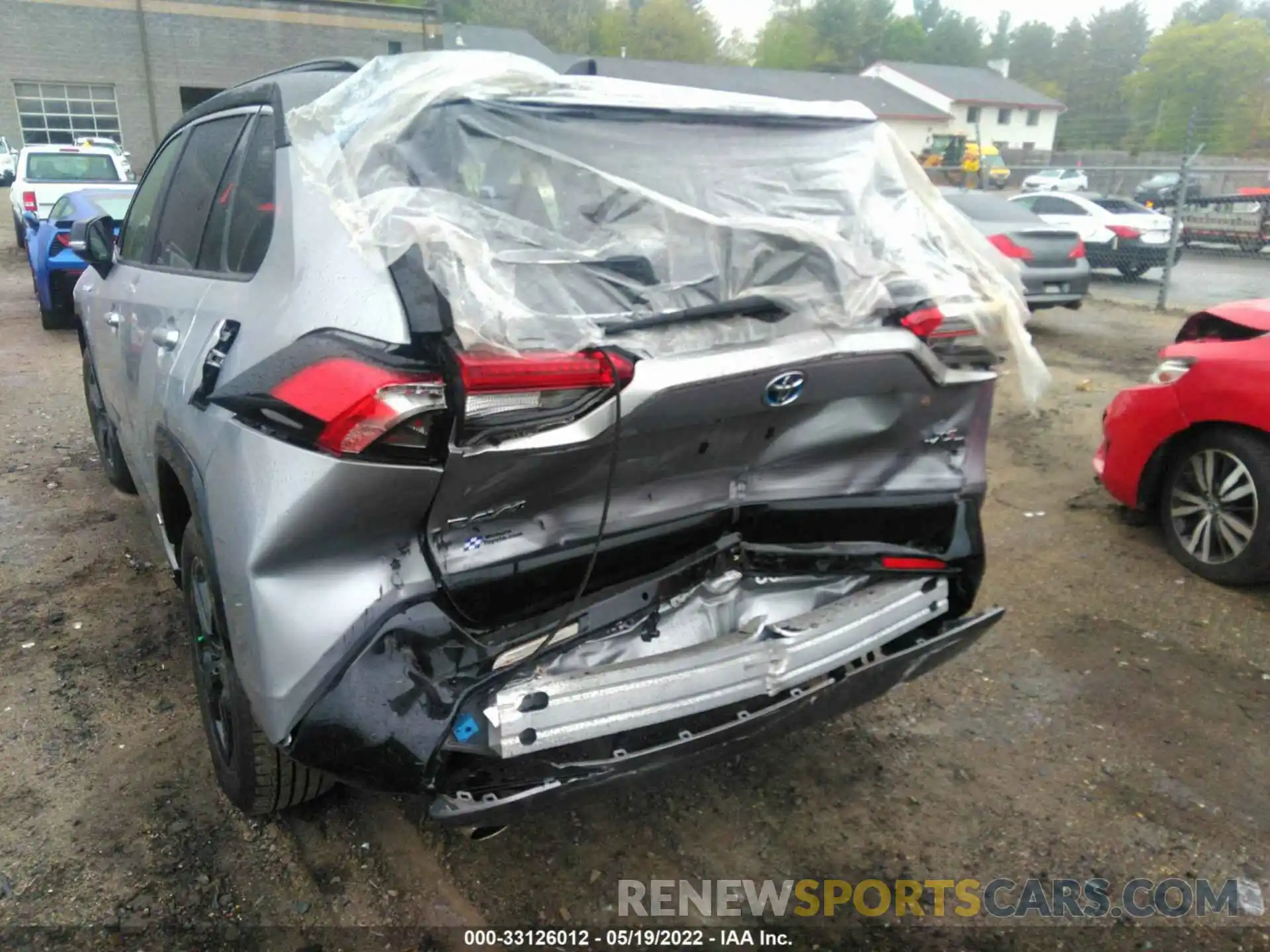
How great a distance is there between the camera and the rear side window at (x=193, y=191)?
3.03 m

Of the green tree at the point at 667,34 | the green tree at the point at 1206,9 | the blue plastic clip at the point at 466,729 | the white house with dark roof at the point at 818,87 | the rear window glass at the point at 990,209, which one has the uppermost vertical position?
the green tree at the point at 1206,9

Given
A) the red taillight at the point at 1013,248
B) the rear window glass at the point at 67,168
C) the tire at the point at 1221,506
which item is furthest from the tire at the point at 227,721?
the rear window glass at the point at 67,168

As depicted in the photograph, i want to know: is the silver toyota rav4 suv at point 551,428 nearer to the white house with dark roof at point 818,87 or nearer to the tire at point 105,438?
the tire at point 105,438

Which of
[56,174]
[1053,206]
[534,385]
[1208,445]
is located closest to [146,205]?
[534,385]

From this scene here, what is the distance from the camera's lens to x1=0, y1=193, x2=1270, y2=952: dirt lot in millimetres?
2412

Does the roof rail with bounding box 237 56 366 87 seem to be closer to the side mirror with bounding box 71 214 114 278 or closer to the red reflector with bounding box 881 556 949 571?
the side mirror with bounding box 71 214 114 278

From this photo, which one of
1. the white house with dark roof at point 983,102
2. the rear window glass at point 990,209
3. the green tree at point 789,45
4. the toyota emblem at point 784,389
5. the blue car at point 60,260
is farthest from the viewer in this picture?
the green tree at point 789,45

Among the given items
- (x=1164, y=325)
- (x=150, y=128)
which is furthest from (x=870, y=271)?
(x=150, y=128)

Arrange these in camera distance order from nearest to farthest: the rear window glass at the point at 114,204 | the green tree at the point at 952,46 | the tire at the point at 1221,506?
the tire at the point at 1221,506 → the rear window glass at the point at 114,204 → the green tree at the point at 952,46

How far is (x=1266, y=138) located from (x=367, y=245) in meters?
50.8

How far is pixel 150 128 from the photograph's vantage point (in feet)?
115

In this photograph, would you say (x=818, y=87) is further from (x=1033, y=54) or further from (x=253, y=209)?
(x=1033, y=54)

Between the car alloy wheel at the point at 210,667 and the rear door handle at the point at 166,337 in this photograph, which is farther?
the rear door handle at the point at 166,337

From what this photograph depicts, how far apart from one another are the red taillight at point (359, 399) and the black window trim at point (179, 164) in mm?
677
